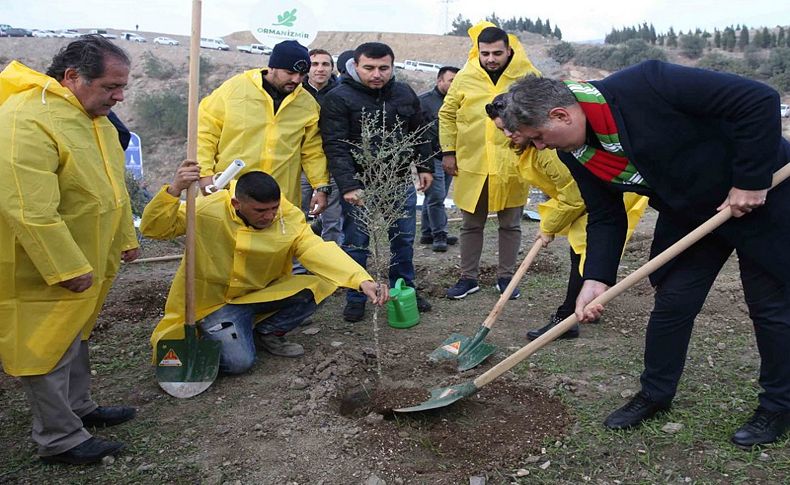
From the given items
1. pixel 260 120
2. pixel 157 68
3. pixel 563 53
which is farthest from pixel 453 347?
pixel 563 53

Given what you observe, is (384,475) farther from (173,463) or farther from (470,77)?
(470,77)

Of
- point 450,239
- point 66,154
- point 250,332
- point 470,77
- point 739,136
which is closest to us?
point 739,136

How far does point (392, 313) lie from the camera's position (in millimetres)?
4352

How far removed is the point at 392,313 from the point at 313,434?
1.47 meters

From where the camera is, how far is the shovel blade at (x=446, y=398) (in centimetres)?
296

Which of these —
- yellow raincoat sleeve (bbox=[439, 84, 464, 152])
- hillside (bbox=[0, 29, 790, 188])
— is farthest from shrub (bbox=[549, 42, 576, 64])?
yellow raincoat sleeve (bbox=[439, 84, 464, 152])

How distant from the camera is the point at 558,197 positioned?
12.4 feet

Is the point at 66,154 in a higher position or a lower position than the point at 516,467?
higher

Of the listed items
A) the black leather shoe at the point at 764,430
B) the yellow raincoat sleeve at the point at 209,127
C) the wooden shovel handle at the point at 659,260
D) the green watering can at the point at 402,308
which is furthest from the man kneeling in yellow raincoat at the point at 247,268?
the black leather shoe at the point at 764,430

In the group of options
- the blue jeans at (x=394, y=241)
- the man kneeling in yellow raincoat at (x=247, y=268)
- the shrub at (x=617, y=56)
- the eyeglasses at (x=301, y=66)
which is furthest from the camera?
the shrub at (x=617, y=56)

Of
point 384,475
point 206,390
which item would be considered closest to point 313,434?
point 384,475

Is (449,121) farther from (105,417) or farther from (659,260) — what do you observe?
(105,417)

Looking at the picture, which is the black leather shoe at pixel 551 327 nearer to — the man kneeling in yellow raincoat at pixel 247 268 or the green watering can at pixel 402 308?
the green watering can at pixel 402 308

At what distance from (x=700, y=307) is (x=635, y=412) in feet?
1.90
